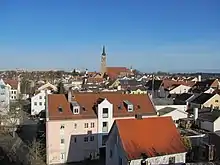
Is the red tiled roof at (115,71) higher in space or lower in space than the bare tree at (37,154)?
higher

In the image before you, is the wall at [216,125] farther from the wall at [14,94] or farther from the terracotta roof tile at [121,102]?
the wall at [14,94]

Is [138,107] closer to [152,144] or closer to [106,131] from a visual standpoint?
[106,131]

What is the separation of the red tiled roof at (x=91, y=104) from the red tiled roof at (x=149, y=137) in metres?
8.41

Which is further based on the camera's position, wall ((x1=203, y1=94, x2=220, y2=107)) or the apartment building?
wall ((x1=203, y1=94, x2=220, y2=107))

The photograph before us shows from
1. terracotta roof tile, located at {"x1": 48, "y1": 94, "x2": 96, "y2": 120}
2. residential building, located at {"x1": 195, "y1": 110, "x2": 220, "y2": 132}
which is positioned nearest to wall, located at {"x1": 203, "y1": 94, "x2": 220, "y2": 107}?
residential building, located at {"x1": 195, "y1": 110, "x2": 220, "y2": 132}

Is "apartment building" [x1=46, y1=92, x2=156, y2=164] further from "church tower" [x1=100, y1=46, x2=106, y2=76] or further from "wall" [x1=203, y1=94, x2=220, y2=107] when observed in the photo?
"church tower" [x1=100, y1=46, x2=106, y2=76]

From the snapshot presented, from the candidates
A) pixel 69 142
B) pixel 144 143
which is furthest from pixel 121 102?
pixel 144 143

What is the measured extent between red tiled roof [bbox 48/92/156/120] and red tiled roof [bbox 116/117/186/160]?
8.41 metres

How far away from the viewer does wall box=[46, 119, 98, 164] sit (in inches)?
1193

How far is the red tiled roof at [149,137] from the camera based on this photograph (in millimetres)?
22953

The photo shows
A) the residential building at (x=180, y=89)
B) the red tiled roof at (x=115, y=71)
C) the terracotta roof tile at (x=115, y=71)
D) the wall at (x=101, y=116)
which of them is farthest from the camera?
the terracotta roof tile at (x=115, y=71)

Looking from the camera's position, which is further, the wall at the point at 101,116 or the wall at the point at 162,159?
the wall at the point at 101,116

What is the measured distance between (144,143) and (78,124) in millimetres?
9650

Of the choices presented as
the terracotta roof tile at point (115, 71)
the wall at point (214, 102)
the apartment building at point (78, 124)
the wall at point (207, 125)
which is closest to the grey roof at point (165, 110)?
the wall at point (207, 125)
